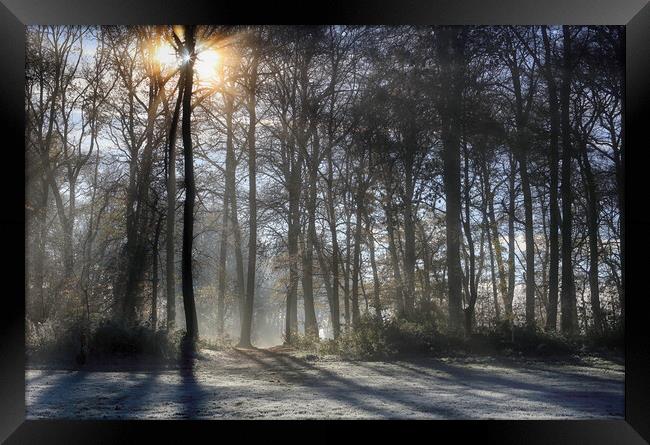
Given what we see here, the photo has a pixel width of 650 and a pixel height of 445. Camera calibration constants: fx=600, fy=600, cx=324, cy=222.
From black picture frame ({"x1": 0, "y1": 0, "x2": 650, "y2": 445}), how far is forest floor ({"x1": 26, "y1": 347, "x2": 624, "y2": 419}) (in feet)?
0.55

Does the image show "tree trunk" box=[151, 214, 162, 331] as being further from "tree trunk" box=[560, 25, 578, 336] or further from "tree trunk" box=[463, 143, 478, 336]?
"tree trunk" box=[560, 25, 578, 336]

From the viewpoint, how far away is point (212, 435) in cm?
584

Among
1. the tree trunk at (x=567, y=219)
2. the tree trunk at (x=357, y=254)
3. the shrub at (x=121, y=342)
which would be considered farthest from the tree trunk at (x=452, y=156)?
the shrub at (x=121, y=342)

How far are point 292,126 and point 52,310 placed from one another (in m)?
3.44

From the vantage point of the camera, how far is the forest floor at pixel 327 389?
6.05 metres

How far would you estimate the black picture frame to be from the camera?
5340mm

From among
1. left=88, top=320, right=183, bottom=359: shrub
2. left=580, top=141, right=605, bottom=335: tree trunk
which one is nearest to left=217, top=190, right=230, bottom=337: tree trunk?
left=88, top=320, right=183, bottom=359: shrub

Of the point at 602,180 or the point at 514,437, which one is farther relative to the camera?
the point at 602,180

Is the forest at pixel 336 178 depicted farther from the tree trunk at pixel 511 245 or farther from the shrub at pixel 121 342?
the shrub at pixel 121 342

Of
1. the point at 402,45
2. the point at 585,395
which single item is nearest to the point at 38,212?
the point at 402,45
